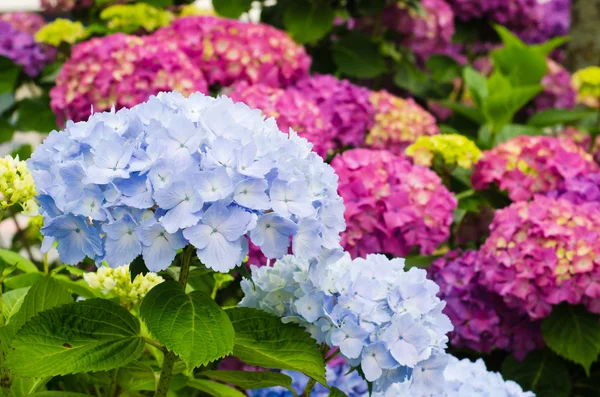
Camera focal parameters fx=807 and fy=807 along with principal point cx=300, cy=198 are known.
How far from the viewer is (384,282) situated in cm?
120

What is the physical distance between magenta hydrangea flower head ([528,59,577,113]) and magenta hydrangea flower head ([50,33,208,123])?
1705mm

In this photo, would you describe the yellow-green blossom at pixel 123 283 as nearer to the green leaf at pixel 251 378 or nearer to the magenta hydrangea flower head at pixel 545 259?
the green leaf at pixel 251 378

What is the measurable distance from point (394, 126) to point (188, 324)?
1.52 m

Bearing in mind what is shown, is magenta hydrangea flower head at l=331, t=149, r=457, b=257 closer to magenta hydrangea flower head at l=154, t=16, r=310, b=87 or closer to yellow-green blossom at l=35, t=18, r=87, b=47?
magenta hydrangea flower head at l=154, t=16, r=310, b=87

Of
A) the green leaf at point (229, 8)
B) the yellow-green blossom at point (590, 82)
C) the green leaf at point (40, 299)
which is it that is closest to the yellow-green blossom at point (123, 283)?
the green leaf at point (40, 299)

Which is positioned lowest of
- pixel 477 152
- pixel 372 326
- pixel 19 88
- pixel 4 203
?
pixel 19 88

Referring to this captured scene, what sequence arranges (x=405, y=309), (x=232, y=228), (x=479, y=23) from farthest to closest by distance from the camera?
1. (x=479, y=23)
2. (x=405, y=309)
3. (x=232, y=228)

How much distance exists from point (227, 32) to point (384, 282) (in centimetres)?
145

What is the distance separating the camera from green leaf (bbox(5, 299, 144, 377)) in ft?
3.30

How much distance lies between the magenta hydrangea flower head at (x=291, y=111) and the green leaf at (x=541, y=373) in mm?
723

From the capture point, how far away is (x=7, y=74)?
2.79 m

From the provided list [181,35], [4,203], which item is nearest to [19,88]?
[181,35]

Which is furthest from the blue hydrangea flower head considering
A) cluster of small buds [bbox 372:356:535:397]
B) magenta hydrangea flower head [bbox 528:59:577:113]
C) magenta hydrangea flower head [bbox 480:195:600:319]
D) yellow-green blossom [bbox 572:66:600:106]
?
magenta hydrangea flower head [bbox 528:59:577:113]

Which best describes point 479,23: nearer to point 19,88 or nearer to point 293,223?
point 19,88
